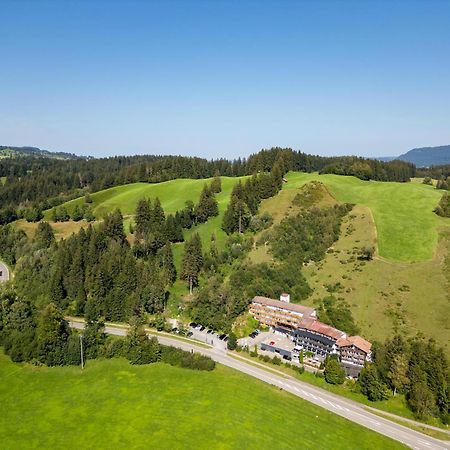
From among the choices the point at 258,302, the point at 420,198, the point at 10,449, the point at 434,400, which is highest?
the point at 420,198

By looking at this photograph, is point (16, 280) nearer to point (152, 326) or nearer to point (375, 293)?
point (152, 326)

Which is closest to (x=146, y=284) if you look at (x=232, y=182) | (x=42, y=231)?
(x=42, y=231)

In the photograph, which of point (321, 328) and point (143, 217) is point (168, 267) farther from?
point (321, 328)

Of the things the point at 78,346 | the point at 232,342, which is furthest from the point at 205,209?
the point at 78,346

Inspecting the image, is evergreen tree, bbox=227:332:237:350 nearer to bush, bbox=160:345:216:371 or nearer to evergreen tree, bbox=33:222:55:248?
bush, bbox=160:345:216:371

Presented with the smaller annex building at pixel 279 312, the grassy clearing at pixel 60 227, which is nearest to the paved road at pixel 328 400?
the smaller annex building at pixel 279 312

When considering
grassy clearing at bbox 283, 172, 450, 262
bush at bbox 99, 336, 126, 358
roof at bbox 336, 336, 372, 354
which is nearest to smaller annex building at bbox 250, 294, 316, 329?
roof at bbox 336, 336, 372, 354
